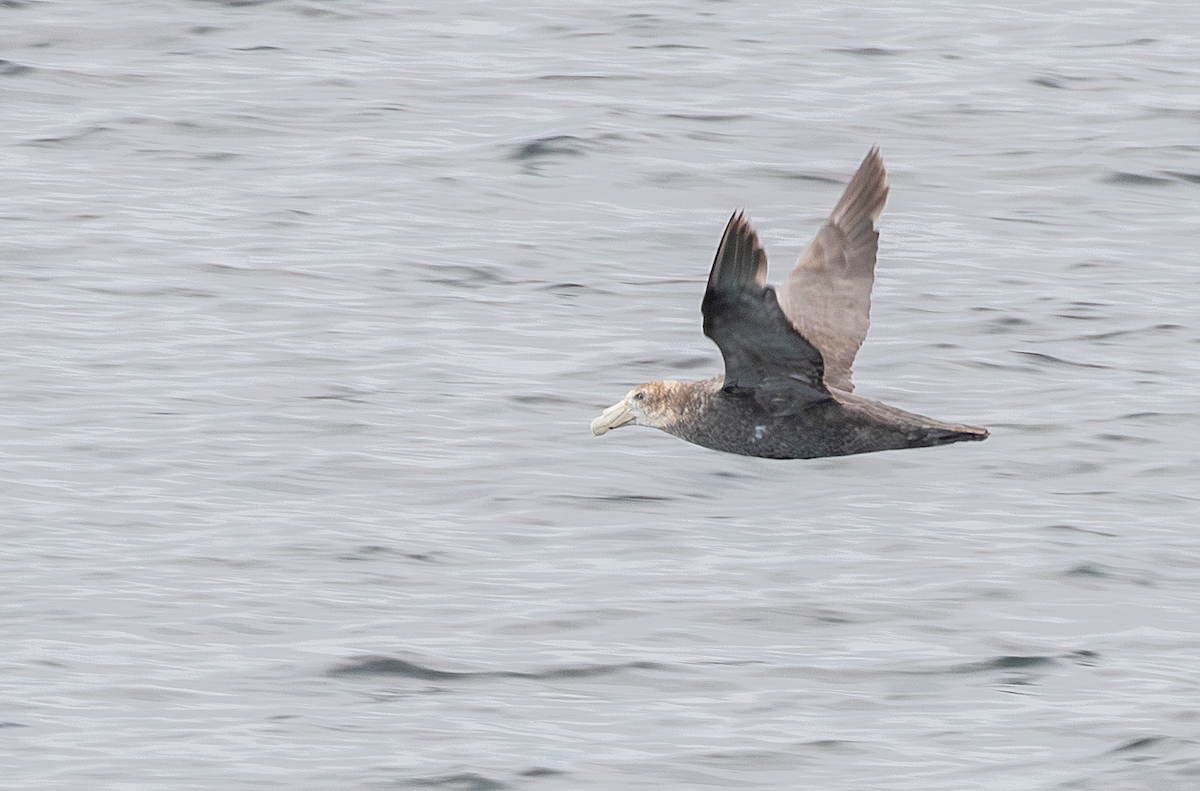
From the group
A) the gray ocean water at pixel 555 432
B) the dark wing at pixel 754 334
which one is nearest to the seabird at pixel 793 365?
the dark wing at pixel 754 334

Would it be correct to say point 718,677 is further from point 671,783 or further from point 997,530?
point 997,530

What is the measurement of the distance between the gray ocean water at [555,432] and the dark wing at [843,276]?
75cm

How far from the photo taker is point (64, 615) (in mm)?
9203

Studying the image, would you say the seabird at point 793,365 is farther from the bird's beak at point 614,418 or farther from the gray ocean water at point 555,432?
the gray ocean water at point 555,432

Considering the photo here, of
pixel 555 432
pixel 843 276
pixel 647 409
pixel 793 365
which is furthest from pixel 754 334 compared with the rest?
pixel 555 432

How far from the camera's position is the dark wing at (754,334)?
344 inches

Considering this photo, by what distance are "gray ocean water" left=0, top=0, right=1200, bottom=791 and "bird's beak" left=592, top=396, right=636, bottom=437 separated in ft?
0.98

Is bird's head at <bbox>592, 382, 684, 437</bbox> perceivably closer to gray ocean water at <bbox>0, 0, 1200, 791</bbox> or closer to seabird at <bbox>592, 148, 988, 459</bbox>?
seabird at <bbox>592, 148, 988, 459</bbox>

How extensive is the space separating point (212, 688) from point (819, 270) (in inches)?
145

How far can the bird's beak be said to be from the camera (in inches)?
416

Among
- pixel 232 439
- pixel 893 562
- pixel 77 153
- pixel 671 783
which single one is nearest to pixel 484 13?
pixel 77 153

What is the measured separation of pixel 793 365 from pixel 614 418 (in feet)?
4.00

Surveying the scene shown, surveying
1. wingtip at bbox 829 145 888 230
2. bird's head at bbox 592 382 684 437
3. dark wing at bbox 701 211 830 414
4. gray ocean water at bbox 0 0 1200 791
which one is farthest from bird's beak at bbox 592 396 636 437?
wingtip at bbox 829 145 888 230

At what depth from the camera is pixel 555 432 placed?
11.4 m
